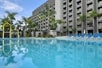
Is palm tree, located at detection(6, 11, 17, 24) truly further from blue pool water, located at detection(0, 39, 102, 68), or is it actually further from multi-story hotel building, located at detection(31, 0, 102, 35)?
blue pool water, located at detection(0, 39, 102, 68)

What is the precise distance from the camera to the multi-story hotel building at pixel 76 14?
42.5m

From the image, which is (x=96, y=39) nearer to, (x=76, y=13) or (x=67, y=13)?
(x=76, y=13)

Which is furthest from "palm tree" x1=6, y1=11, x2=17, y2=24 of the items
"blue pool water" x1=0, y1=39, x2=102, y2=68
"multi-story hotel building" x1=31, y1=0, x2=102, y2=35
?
"blue pool water" x1=0, y1=39, x2=102, y2=68

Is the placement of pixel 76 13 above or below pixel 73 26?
above

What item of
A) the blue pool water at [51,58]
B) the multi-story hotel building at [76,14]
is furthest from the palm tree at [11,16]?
the blue pool water at [51,58]

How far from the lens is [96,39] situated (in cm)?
2600

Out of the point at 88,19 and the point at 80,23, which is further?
the point at 80,23

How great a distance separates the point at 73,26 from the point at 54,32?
6.14 metres

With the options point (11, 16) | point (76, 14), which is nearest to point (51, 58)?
point (11, 16)

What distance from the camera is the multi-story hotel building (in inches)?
1673

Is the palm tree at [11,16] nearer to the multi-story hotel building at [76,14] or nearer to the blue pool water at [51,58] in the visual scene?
the multi-story hotel building at [76,14]

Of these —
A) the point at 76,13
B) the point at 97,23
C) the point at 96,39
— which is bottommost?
the point at 96,39

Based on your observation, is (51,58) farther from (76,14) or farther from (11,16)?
(76,14)

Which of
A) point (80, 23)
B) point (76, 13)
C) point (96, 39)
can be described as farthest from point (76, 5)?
point (96, 39)
